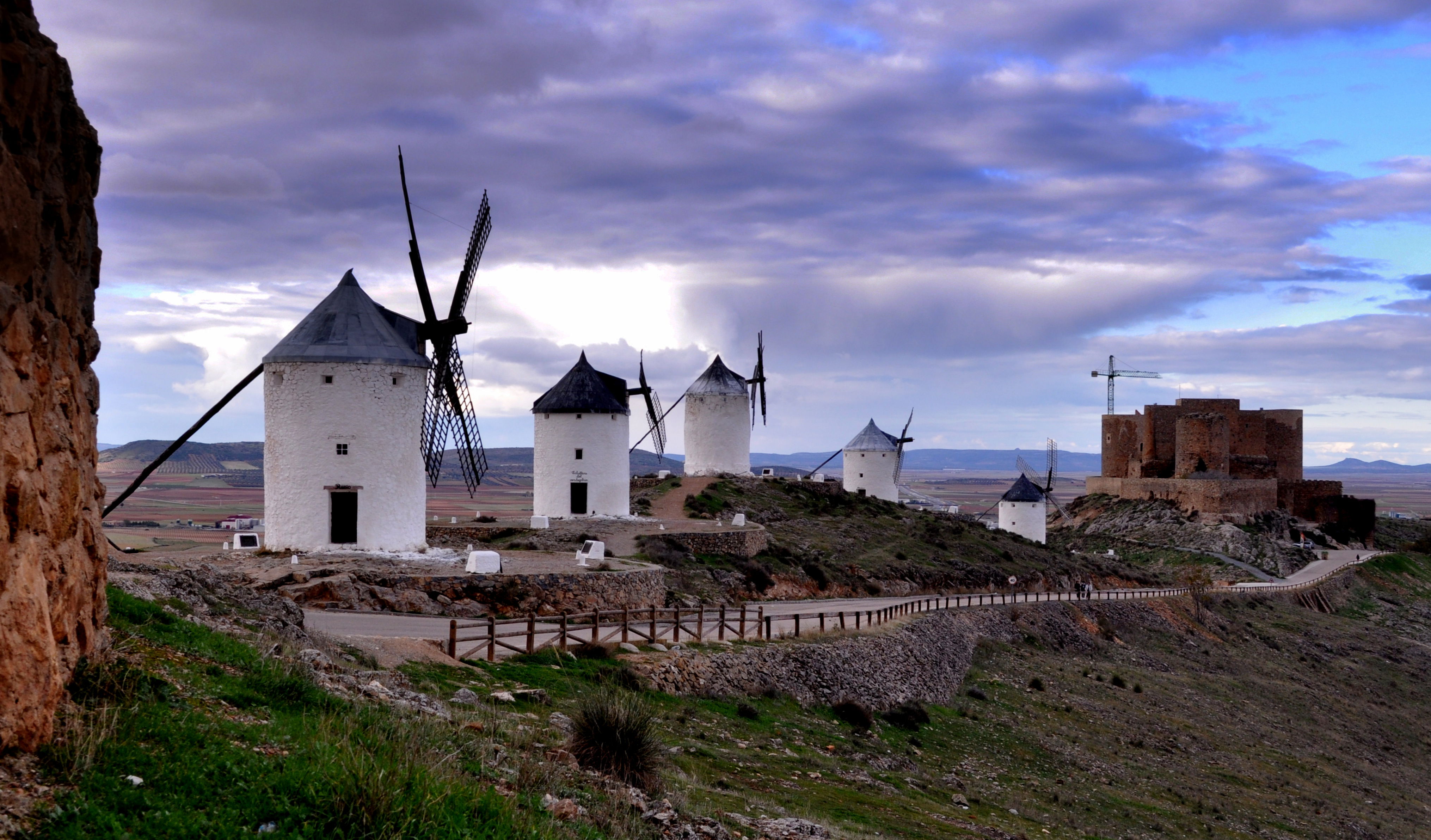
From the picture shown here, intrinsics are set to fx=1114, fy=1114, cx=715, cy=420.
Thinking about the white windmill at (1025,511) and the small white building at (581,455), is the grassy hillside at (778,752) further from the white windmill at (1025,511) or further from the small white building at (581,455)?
the white windmill at (1025,511)

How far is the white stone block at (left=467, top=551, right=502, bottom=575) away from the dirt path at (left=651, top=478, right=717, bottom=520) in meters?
18.7

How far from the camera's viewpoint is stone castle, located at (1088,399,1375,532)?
234 ft

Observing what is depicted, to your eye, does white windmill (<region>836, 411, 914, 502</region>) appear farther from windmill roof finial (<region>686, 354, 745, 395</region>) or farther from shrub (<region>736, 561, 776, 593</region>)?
shrub (<region>736, 561, 776, 593</region>)

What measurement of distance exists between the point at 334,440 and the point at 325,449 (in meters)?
0.30

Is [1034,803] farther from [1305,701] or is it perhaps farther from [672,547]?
[1305,701]

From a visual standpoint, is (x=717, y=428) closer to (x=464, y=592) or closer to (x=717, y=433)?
(x=717, y=433)

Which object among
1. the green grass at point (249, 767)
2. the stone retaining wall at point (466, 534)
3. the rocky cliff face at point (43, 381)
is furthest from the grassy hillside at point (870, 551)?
the rocky cliff face at point (43, 381)

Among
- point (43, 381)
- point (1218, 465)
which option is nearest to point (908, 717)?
point (43, 381)

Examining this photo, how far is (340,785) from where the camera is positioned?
722 centimetres

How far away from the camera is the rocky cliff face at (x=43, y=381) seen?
6543 mm

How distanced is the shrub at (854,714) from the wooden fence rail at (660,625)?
277cm

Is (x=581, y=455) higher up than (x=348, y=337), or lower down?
lower down

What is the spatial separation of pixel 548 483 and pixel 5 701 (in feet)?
115

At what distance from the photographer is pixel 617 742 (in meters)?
11.4
